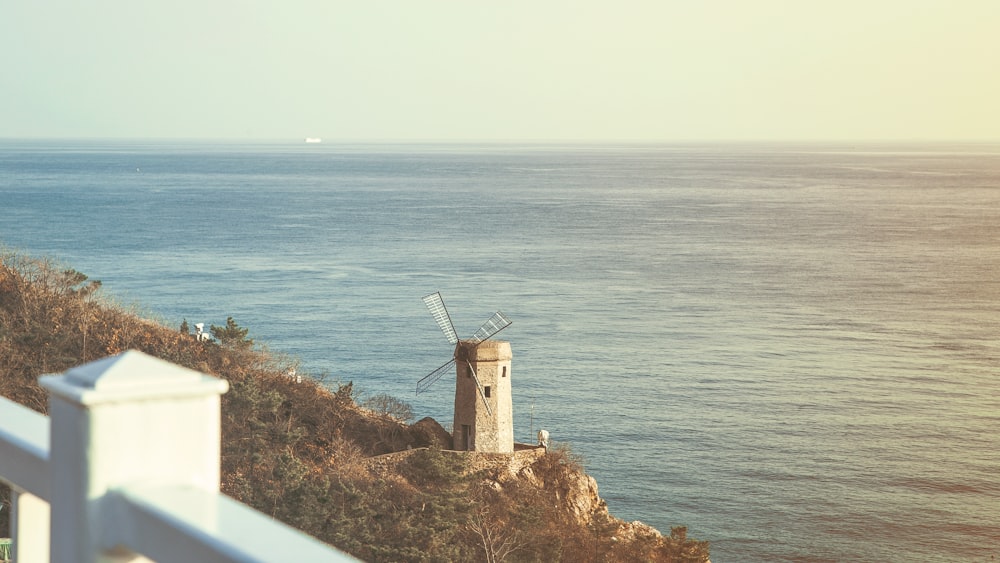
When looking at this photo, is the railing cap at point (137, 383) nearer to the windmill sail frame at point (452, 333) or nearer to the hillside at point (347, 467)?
the hillside at point (347, 467)

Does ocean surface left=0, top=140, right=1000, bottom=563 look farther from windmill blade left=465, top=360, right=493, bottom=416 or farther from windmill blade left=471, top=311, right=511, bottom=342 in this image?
windmill blade left=465, top=360, right=493, bottom=416

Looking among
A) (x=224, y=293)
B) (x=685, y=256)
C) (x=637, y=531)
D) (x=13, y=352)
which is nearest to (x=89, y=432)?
(x=13, y=352)

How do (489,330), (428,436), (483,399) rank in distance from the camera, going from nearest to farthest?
(483,399)
(428,436)
(489,330)

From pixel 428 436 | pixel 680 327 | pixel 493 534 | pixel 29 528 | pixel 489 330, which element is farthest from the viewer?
pixel 680 327

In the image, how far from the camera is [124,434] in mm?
1549

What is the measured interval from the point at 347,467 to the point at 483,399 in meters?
6.41

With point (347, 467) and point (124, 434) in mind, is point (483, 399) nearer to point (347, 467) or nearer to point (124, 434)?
point (347, 467)

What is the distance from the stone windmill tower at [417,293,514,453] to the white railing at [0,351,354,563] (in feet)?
122

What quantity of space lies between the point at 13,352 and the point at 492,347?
15.4 m

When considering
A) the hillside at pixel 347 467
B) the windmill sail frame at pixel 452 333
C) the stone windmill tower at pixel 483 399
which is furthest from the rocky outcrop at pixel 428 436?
the windmill sail frame at pixel 452 333

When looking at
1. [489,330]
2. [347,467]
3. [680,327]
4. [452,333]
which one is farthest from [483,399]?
[680,327]

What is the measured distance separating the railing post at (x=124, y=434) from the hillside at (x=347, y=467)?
2405 centimetres

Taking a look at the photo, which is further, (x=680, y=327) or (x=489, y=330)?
(x=680, y=327)

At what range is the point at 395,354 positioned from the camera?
66.8m
